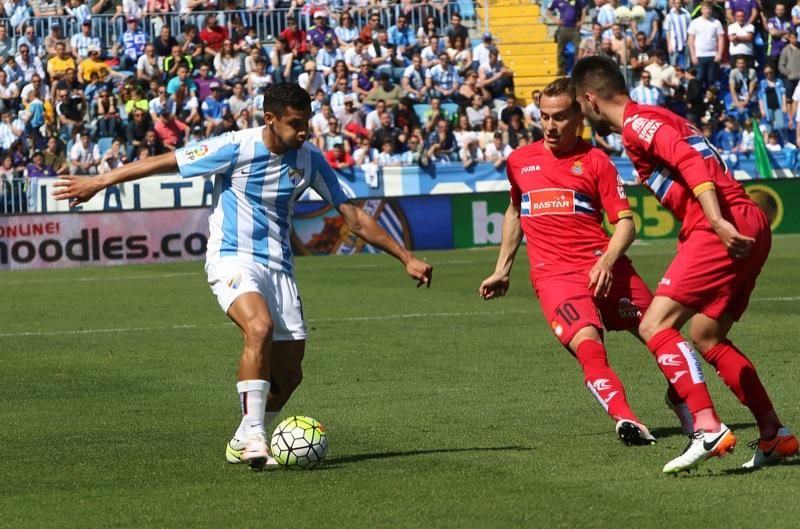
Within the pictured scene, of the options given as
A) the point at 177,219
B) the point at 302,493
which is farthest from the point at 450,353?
the point at 177,219

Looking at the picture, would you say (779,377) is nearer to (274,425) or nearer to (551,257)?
(551,257)

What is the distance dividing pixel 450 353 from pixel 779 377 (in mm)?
3252

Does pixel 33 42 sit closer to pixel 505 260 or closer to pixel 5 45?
pixel 5 45

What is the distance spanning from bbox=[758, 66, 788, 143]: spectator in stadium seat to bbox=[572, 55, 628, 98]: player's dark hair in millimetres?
25774

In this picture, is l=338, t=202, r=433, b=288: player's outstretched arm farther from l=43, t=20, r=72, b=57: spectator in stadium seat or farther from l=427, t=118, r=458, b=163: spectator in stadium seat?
l=43, t=20, r=72, b=57: spectator in stadium seat

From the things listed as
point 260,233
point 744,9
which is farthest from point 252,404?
point 744,9

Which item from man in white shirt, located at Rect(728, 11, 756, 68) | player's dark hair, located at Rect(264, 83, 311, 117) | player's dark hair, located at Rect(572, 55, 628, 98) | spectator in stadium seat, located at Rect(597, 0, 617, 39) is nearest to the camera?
player's dark hair, located at Rect(572, 55, 628, 98)

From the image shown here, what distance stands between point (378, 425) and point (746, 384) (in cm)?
268

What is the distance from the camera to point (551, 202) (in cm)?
868

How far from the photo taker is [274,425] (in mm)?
9172

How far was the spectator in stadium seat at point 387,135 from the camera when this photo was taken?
98.1 ft

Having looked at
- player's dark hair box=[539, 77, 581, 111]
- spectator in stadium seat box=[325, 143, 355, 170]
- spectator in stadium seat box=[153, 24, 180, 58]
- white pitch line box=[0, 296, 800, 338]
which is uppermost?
player's dark hair box=[539, 77, 581, 111]

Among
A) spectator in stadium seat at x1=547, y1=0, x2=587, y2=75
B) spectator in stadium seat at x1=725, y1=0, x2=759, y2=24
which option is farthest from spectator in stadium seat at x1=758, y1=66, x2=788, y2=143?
spectator in stadium seat at x1=547, y1=0, x2=587, y2=75

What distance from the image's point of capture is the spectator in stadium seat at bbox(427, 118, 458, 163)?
30.0 meters
